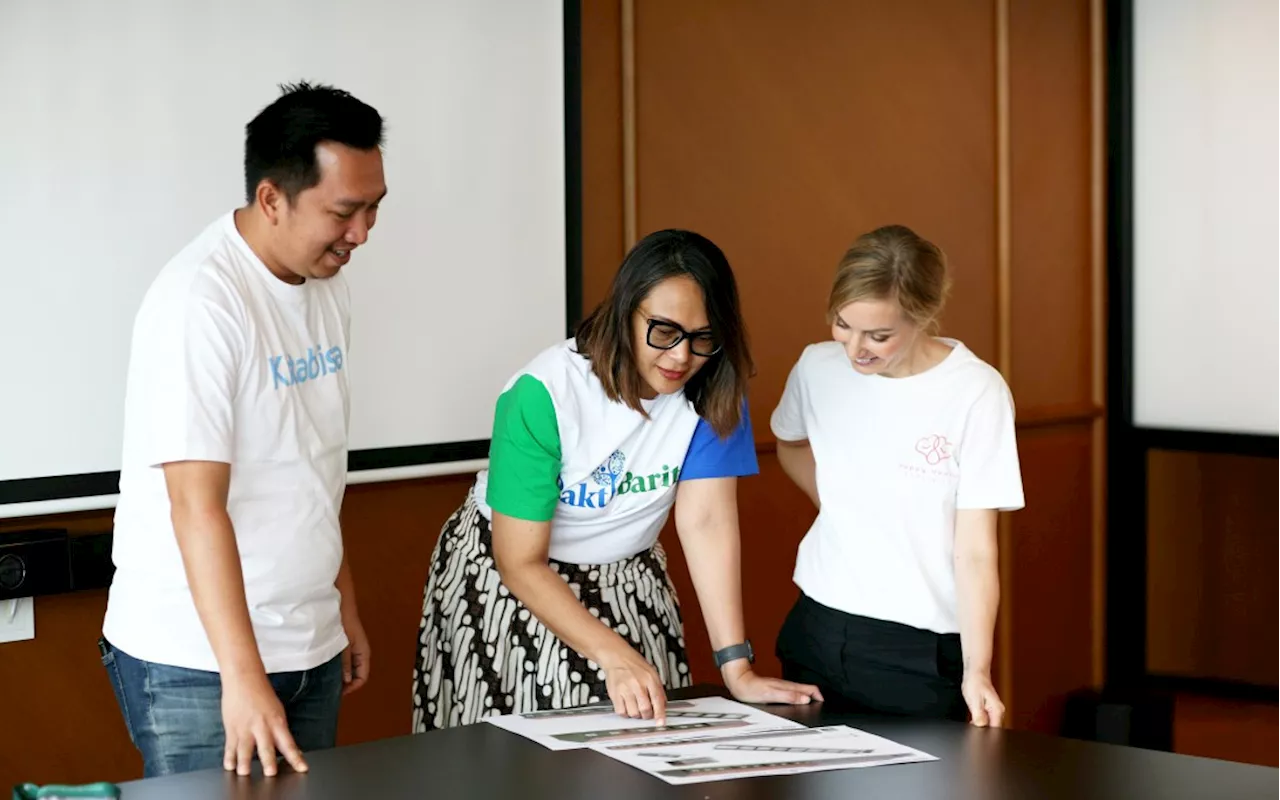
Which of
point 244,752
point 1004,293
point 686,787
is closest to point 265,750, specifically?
point 244,752

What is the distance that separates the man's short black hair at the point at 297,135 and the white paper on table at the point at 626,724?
835 millimetres

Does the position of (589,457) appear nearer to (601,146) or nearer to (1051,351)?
→ (601,146)

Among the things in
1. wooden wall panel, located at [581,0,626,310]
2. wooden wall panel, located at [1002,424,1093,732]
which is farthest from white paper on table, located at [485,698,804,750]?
wooden wall panel, located at [1002,424,1093,732]

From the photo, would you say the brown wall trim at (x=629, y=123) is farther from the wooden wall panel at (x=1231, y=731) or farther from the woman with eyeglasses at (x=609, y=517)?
the wooden wall panel at (x=1231, y=731)

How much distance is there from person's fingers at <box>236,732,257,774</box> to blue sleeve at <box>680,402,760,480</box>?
90 cm

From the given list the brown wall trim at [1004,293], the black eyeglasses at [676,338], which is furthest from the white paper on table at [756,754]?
the brown wall trim at [1004,293]

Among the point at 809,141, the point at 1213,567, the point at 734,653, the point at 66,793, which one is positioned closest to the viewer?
Answer: the point at 66,793

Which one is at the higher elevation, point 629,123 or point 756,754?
point 629,123

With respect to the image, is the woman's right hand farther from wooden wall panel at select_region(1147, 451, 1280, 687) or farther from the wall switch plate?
wooden wall panel at select_region(1147, 451, 1280, 687)

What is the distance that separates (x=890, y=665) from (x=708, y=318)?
72 cm

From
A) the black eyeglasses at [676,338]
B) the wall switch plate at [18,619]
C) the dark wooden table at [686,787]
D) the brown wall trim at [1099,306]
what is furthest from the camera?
the brown wall trim at [1099,306]

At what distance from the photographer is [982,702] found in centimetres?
234

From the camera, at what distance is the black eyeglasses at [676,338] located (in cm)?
227

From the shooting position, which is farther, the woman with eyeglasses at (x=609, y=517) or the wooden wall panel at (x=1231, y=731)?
the wooden wall panel at (x=1231, y=731)
